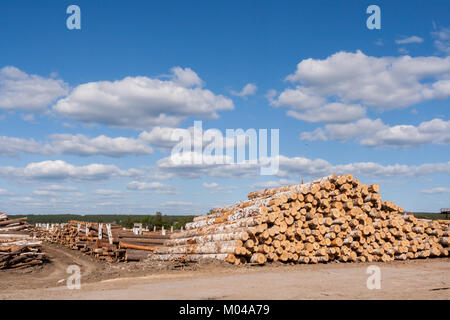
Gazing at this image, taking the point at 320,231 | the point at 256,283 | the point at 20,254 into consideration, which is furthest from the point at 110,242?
the point at 256,283

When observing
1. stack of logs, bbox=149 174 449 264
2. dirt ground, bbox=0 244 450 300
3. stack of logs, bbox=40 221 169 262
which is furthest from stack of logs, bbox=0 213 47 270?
dirt ground, bbox=0 244 450 300

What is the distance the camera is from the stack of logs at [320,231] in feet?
48.1

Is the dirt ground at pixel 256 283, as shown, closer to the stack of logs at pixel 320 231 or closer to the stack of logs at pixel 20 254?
the stack of logs at pixel 320 231

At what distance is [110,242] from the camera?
22.5 m

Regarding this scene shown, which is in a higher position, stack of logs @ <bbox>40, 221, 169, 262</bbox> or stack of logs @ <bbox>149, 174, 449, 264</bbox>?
stack of logs @ <bbox>149, 174, 449, 264</bbox>

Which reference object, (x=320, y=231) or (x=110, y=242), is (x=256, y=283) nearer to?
(x=320, y=231)

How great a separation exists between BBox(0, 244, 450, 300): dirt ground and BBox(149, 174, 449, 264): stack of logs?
2.08 ft

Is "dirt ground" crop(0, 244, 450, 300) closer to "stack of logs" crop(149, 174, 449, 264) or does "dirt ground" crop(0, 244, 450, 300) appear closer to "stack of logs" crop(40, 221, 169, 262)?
"stack of logs" crop(149, 174, 449, 264)

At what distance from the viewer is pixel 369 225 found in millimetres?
16688

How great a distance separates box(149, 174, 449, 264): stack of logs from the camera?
48.1 feet
